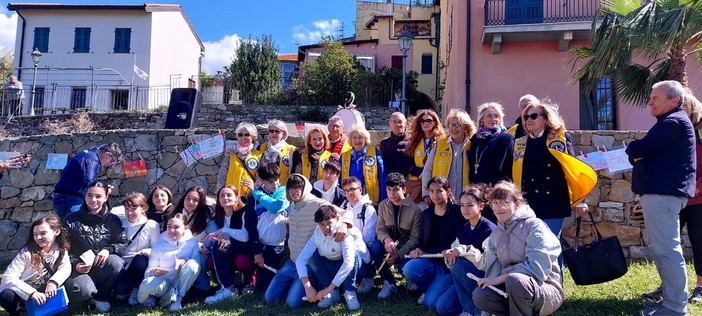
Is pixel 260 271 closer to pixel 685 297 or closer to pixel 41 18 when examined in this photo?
pixel 685 297

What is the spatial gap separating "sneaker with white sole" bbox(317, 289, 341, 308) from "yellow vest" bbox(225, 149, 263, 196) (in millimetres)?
1751

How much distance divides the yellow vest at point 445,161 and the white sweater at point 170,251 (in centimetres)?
231

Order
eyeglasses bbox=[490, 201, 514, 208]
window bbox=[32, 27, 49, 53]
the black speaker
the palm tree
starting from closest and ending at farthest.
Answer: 1. eyeglasses bbox=[490, 201, 514, 208]
2. the palm tree
3. the black speaker
4. window bbox=[32, 27, 49, 53]

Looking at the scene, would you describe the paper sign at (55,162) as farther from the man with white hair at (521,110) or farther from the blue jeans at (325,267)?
the man with white hair at (521,110)

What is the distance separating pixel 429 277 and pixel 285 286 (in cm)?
127

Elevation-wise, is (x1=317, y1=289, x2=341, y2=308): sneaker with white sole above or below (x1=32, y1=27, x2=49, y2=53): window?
below

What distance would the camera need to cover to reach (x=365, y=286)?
3973 millimetres

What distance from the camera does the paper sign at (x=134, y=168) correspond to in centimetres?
623

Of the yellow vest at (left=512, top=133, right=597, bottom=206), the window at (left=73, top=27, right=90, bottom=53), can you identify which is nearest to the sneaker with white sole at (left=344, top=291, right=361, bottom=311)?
the yellow vest at (left=512, top=133, right=597, bottom=206)

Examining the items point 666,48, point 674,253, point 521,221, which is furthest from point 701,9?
point 521,221

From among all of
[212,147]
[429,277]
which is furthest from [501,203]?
[212,147]

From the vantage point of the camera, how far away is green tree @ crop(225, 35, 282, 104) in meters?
15.6

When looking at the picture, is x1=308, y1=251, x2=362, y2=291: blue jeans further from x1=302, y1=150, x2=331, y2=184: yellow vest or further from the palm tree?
the palm tree

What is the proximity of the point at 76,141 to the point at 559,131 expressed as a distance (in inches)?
244
